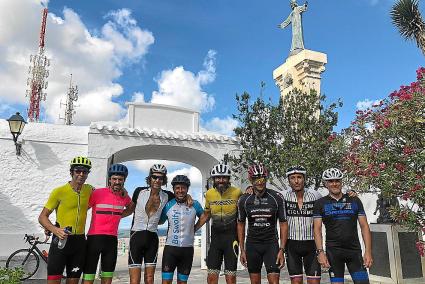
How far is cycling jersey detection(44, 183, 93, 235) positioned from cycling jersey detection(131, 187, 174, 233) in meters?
0.71

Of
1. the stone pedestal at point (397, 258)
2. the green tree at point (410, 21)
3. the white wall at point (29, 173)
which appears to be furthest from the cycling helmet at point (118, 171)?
the green tree at point (410, 21)

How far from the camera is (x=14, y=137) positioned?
10859mm

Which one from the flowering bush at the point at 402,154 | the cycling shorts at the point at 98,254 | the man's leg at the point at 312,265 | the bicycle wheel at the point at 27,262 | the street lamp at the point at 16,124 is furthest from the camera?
the street lamp at the point at 16,124

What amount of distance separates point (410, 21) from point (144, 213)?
11.6m

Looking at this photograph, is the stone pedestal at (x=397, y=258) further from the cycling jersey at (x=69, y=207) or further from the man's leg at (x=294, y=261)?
the cycling jersey at (x=69, y=207)

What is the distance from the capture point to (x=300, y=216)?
5023 mm

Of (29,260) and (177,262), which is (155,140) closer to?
(29,260)

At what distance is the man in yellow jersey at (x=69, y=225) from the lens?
176 inches

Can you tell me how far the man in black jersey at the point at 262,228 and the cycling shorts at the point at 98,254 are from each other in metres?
1.71

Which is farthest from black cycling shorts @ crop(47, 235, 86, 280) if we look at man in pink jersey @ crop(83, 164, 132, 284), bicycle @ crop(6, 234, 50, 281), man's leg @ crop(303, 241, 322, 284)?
bicycle @ crop(6, 234, 50, 281)

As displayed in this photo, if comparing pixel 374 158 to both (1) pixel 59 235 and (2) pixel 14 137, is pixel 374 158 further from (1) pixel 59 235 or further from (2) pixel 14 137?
(2) pixel 14 137

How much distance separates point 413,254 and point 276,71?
1872 cm

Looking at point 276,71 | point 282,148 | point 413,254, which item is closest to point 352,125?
point 282,148

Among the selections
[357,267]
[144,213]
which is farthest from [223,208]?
[357,267]
